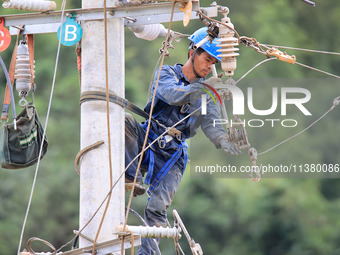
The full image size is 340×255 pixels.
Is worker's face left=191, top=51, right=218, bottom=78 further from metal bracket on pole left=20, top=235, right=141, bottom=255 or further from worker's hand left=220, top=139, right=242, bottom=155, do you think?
metal bracket on pole left=20, top=235, right=141, bottom=255

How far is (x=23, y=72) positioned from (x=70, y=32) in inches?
17.5

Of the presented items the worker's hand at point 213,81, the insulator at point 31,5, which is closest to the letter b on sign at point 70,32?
the insulator at point 31,5

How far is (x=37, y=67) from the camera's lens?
17266 mm

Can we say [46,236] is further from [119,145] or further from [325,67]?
[119,145]

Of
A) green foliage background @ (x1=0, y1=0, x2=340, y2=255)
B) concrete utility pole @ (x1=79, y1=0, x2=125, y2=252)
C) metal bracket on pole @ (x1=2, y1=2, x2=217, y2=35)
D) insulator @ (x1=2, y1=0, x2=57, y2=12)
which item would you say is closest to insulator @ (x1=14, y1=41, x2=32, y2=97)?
metal bracket on pole @ (x1=2, y1=2, x2=217, y2=35)

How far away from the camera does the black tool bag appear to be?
5.36 m

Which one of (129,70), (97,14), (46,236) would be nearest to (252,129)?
(97,14)

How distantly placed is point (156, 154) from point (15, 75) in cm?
113

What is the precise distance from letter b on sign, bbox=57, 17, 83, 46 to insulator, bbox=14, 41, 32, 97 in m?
0.34

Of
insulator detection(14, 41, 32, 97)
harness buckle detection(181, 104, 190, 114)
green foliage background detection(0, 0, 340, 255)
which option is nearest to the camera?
insulator detection(14, 41, 32, 97)

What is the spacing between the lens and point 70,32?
532 cm

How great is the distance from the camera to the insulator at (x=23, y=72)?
556cm

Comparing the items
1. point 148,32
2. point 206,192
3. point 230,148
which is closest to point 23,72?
point 148,32

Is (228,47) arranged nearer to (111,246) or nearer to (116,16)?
(116,16)
